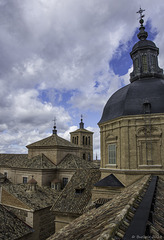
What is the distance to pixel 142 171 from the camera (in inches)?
461

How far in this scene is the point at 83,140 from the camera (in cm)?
4494

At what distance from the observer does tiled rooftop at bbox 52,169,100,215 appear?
46.5 feet

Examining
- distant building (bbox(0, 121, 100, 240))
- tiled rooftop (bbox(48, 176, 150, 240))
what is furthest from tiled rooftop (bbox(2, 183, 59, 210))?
tiled rooftop (bbox(48, 176, 150, 240))

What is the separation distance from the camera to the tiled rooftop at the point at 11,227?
13048 mm

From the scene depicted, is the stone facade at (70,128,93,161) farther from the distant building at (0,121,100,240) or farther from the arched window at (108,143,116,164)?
the arched window at (108,143,116,164)

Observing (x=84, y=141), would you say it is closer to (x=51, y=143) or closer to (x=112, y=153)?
(x=51, y=143)

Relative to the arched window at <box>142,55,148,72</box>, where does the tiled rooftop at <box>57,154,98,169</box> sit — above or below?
below

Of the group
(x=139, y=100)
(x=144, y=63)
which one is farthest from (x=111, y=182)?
(x=144, y=63)

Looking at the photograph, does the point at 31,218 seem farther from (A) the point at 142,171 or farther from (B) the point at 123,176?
(A) the point at 142,171

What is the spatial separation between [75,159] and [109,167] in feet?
40.9

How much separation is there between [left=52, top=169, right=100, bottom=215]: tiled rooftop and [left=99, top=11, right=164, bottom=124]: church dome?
6.15 m

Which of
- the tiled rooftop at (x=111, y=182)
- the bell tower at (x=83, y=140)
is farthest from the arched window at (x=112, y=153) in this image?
the bell tower at (x=83, y=140)

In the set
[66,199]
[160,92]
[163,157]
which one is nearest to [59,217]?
[66,199]

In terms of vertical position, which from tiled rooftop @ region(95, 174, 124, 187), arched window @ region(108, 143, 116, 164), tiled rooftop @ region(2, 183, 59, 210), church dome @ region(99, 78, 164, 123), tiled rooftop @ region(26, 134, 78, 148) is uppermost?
church dome @ region(99, 78, 164, 123)
